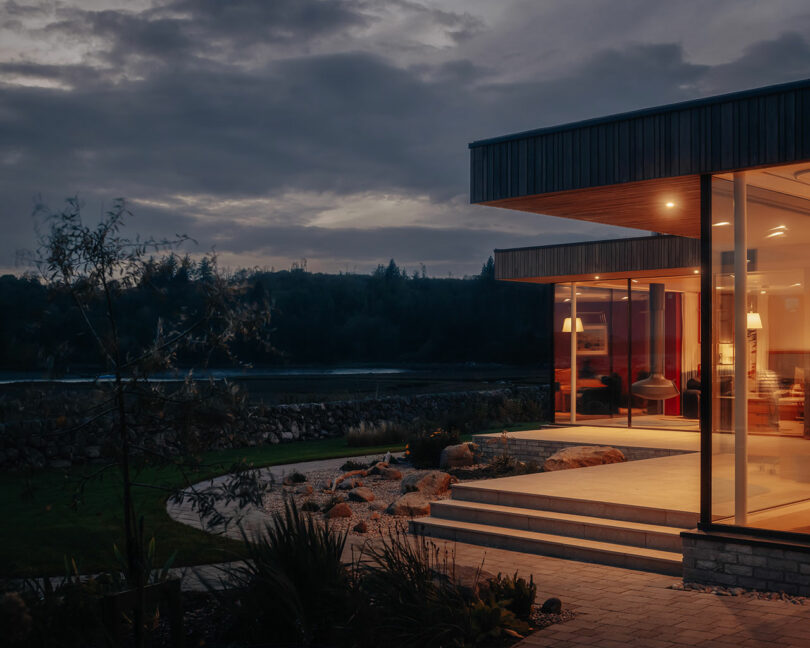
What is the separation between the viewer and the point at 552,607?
192 inches

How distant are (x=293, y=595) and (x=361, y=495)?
548 cm

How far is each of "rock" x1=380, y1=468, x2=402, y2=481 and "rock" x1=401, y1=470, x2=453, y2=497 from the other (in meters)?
1.54

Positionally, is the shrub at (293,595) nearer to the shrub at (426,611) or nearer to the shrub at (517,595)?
the shrub at (426,611)

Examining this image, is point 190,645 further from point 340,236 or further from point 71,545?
point 340,236

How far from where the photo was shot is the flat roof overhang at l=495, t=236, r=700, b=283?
1377cm

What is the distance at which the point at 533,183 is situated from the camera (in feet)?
22.3

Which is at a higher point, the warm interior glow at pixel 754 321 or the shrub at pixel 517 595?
the warm interior glow at pixel 754 321

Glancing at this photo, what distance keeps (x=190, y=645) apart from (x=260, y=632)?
41 centimetres

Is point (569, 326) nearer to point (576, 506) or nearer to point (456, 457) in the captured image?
point (456, 457)

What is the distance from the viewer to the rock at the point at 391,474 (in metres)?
11.5

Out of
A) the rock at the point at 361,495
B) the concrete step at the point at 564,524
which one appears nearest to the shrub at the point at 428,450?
the rock at the point at 361,495

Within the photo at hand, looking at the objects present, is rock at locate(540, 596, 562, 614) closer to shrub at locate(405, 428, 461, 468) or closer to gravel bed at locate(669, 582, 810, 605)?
gravel bed at locate(669, 582, 810, 605)

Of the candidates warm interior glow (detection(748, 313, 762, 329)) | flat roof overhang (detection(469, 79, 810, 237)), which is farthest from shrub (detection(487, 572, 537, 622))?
flat roof overhang (detection(469, 79, 810, 237))

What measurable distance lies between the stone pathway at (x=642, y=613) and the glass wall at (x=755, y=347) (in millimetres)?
795
